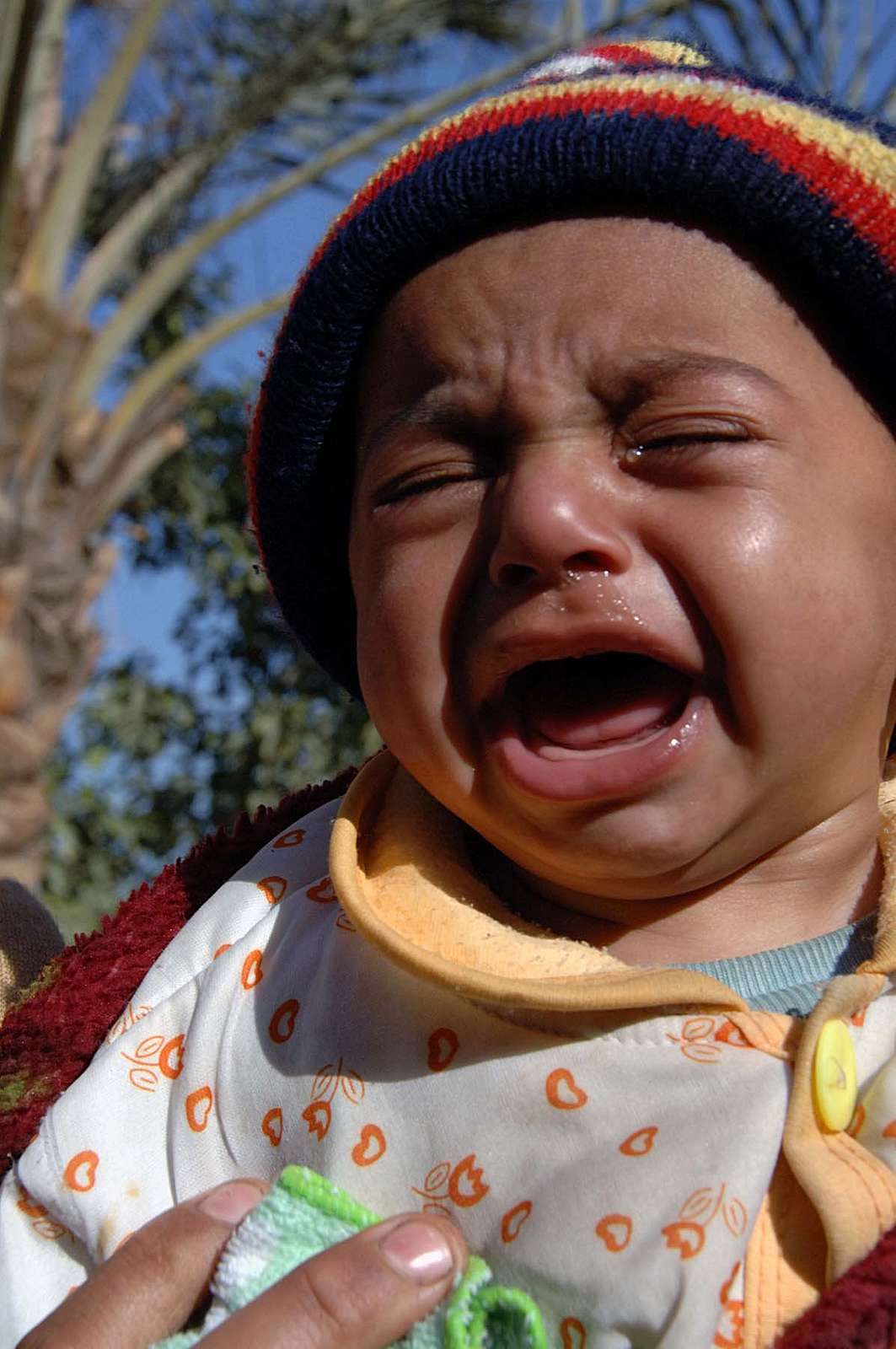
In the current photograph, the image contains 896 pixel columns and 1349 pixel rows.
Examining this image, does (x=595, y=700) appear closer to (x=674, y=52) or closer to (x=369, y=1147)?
(x=369, y=1147)

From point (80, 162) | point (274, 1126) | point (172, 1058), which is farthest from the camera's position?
point (80, 162)

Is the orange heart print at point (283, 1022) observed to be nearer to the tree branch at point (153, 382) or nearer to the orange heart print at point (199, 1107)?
the orange heart print at point (199, 1107)

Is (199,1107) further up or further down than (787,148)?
further down

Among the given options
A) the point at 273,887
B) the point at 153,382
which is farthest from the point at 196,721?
the point at 273,887

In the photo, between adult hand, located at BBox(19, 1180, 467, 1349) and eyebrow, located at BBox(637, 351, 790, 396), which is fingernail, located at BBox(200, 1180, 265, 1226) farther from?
eyebrow, located at BBox(637, 351, 790, 396)

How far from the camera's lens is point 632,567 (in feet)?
3.89

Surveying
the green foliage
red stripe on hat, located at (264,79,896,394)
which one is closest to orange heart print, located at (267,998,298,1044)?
red stripe on hat, located at (264,79,896,394)

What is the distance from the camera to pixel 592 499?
1.20 metres

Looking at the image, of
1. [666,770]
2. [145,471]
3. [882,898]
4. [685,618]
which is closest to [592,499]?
[685,618]

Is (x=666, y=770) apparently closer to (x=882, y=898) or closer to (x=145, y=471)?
(x=882, y=898)

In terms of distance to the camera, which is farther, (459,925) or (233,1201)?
(459,925)

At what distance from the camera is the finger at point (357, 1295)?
0.99m

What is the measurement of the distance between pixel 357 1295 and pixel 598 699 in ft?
1.77

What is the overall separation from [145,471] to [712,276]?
4190 millimetres
